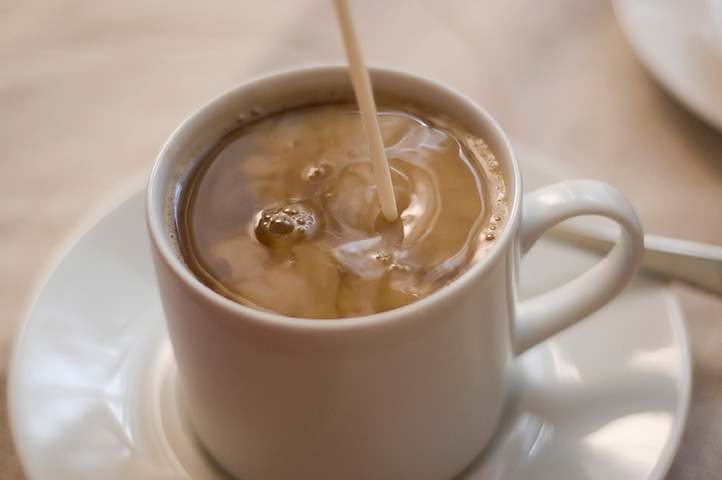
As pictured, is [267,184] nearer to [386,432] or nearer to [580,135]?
[386,432]

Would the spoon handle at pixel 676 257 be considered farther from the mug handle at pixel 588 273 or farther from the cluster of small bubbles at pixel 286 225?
the cluster of small bubbles at pixel 286 225

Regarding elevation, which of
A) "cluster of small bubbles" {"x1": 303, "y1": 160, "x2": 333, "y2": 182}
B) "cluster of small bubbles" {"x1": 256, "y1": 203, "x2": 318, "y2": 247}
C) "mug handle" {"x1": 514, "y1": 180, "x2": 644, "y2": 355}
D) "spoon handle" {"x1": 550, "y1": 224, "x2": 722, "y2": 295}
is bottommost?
"spoon handle" {"x1": 550, "y1": 224, "x2": 722, "y2": 295}

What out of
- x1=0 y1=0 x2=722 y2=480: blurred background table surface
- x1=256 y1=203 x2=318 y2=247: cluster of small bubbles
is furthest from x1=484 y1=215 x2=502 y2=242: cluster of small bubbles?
x1=0 y1=0 x2=722 y2=480: blurred background table surface

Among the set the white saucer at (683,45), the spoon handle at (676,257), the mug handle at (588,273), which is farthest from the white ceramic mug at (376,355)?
the white saucer at (683,45)

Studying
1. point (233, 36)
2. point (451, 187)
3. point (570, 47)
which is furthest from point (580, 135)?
point (233, 36)

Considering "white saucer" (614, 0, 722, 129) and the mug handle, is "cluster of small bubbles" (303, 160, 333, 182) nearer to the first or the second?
the mug handle

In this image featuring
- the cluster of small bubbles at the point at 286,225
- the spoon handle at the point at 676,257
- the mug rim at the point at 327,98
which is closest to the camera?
the mug rim at the point at 327,98
